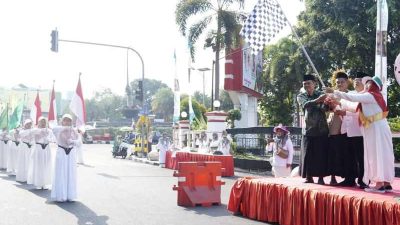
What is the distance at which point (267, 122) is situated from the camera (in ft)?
149

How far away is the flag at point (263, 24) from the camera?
10.6 m

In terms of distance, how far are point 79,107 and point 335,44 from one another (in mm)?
18753

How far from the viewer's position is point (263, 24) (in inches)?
424

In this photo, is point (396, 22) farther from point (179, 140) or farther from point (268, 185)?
point (268, 185)

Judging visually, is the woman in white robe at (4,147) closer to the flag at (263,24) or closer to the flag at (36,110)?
the flag at (36,110)

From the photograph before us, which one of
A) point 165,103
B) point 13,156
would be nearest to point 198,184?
point 13,156

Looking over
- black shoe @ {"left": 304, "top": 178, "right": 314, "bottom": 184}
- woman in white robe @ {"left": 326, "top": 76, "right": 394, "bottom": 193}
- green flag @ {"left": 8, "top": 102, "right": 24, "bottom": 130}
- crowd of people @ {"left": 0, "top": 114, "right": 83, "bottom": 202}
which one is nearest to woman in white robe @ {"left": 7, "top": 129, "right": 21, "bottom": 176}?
crowd of people @ {"left": 0, "top": 114, "right": 83, "bottom": 202}

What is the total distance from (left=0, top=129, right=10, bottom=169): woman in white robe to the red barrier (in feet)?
35.9

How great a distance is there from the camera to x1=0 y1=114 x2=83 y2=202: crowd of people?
10961 mm

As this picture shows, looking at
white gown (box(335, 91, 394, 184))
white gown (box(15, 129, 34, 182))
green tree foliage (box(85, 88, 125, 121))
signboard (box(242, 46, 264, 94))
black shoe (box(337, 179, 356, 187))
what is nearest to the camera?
white gown (box(335, 91, 394, 184))

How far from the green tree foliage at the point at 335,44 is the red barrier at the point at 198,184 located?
1513 cm

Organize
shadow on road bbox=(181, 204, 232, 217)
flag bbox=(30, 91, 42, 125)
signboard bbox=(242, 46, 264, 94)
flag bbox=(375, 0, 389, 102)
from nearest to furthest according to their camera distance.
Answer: shadow on road bbox=(181, 204, 232, 217) < flag bbox=(375, 0, 389, 102) < flag bbox=(30, 91, 42, 125) < signboard bbox=(242, 46, 264, 94)

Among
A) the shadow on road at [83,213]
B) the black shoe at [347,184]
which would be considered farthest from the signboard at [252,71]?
the black shoe at [347,184]

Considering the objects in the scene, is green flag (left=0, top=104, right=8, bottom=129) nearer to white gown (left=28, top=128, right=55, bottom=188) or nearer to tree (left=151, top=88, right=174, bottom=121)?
white gown (left=28, top=128, right=55, bottom=188)
